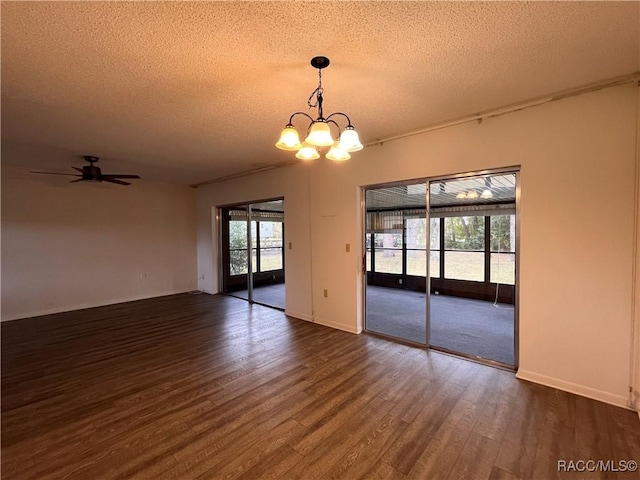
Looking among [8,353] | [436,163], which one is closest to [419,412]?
[436,163]

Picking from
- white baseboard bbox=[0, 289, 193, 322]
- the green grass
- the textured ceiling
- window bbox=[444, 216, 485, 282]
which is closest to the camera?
the textured ceiling

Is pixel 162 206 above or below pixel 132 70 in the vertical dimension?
below

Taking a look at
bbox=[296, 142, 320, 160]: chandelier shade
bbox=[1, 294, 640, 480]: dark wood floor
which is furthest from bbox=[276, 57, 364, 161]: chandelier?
bbox=[1, 294, 640, 480]: dark wood floor

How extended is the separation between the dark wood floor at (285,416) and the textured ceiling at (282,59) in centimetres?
261

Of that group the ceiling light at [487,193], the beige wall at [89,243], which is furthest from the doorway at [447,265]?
the beige wall at [89,243]

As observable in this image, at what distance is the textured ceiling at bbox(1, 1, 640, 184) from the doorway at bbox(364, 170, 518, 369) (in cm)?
119

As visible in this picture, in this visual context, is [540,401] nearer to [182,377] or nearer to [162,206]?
[182,377]

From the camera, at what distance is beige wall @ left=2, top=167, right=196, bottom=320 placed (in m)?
4.86

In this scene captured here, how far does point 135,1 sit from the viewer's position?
1478mm

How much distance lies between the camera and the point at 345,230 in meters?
4.08

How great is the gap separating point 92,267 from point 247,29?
→ 233 inches

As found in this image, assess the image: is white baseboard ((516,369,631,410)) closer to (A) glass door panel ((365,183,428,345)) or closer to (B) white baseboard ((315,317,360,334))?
(A) glass door panel ((365,183,428,345))

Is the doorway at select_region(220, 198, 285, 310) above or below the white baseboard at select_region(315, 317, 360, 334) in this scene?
above

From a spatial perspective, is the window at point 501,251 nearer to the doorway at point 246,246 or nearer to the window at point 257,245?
the doorway at point 246,246
